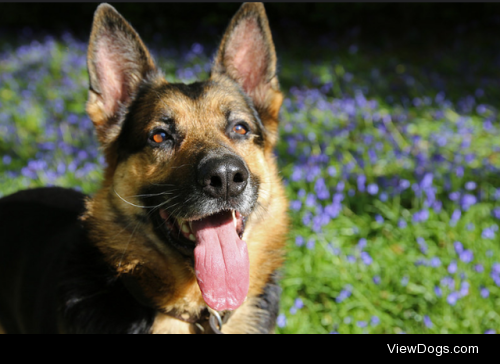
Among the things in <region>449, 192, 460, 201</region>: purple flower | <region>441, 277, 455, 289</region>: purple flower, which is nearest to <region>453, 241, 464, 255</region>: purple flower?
<region>441, 277, 455, 289</region>: purple flower

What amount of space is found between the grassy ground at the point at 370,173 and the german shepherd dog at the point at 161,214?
0.95 meters

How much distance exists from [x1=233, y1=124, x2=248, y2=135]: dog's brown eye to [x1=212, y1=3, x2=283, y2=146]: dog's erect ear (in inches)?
13.7

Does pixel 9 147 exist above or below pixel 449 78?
above

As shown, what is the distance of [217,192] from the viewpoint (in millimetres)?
2791

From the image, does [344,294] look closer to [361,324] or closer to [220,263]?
[361,324]

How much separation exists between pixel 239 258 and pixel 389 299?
1715mm

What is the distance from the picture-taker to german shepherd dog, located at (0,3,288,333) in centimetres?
290

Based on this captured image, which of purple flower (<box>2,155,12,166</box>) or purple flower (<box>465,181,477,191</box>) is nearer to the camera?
purple flower (<box>465,181,477,191</box>)

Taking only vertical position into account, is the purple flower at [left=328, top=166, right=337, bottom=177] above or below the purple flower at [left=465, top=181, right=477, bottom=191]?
above

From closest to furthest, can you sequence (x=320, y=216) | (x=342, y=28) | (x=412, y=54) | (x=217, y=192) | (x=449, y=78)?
(x=217, y=192), (x=320, y=216), (x=449, y=78), (x=412, y=54), (x=342, y=28)

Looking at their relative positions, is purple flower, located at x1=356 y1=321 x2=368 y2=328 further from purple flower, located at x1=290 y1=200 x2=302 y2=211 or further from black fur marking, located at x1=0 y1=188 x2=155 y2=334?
black fur marking, located at x1=0 y1=188 x2=155 y2=334

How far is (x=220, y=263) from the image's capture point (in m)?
2.85

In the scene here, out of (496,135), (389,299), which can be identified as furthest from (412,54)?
(389,299)

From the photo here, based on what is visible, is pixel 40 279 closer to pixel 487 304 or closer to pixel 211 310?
pixel 211 310
